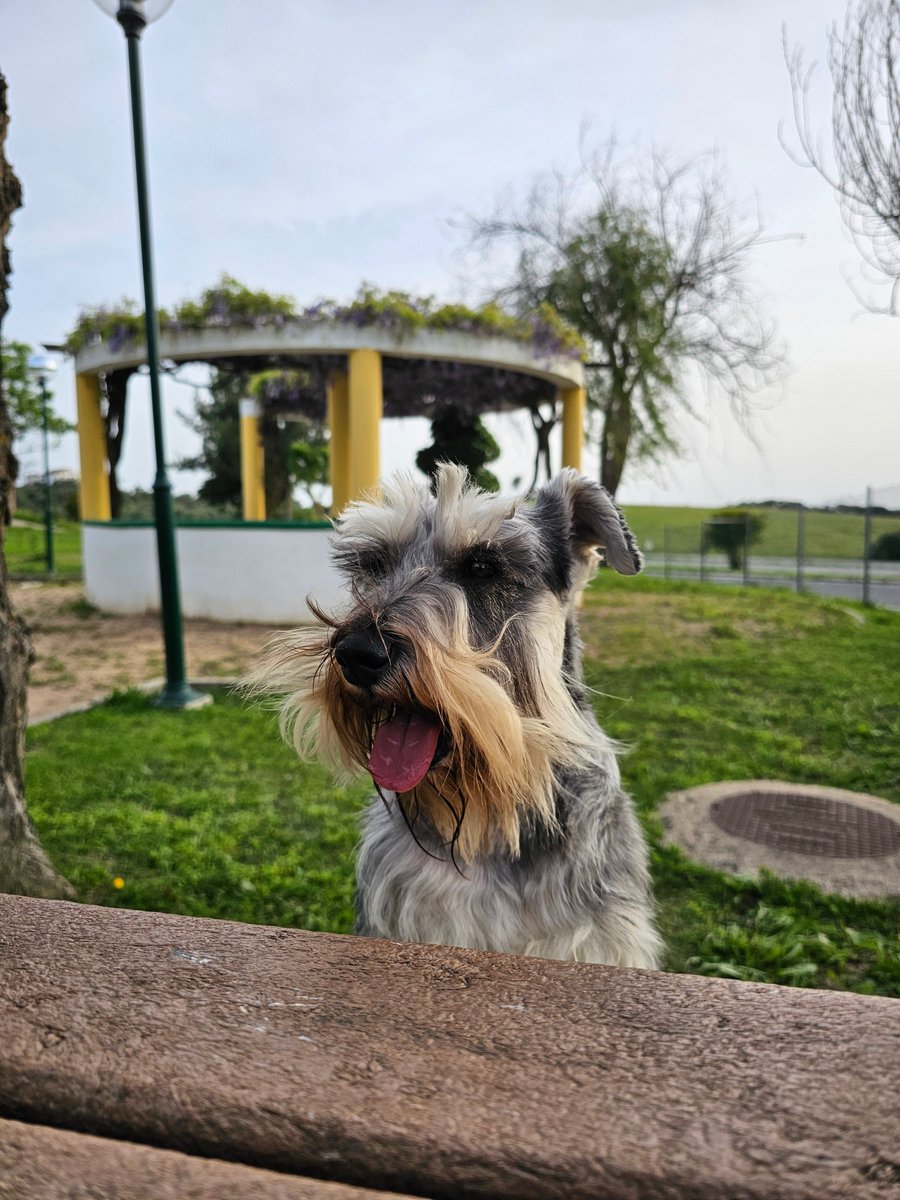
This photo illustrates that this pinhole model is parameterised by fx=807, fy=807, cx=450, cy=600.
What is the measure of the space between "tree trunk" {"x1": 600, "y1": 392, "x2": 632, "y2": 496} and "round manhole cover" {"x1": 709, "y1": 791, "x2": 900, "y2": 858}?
53.2ft

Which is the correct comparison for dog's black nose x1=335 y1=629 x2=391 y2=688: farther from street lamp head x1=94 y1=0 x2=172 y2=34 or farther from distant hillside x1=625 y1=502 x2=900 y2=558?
distant hillside x1=625 y1=502 x2=900 y2=558

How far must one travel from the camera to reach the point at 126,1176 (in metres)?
0.96

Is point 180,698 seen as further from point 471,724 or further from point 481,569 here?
point 471,724

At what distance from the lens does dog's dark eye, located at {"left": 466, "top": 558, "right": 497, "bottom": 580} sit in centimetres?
257

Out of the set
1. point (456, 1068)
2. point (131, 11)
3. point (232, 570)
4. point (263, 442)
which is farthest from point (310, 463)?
point (456, 1068)

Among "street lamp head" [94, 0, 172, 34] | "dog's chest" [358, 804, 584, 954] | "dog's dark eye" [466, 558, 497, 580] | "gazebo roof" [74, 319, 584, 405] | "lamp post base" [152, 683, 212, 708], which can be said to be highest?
"street lamp head" [94, 0, 172, 34]

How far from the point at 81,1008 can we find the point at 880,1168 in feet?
3.75

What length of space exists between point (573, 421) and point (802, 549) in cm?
835

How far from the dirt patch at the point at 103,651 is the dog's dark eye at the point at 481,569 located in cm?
473

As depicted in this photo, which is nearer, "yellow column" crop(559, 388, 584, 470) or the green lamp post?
the green lamp post

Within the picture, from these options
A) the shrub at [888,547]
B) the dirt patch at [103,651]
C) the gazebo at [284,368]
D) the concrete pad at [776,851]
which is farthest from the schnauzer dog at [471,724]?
the shrub at [888,547]

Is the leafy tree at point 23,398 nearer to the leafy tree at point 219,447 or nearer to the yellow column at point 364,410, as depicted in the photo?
the leafy tree at point 219,447

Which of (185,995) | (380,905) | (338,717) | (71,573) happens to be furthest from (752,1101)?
(71,573)

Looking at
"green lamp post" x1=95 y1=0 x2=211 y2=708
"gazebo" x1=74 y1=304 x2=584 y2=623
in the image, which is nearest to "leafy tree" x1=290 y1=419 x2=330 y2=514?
"gazebo" x1=74 y1=304 x2=584 y2=623
